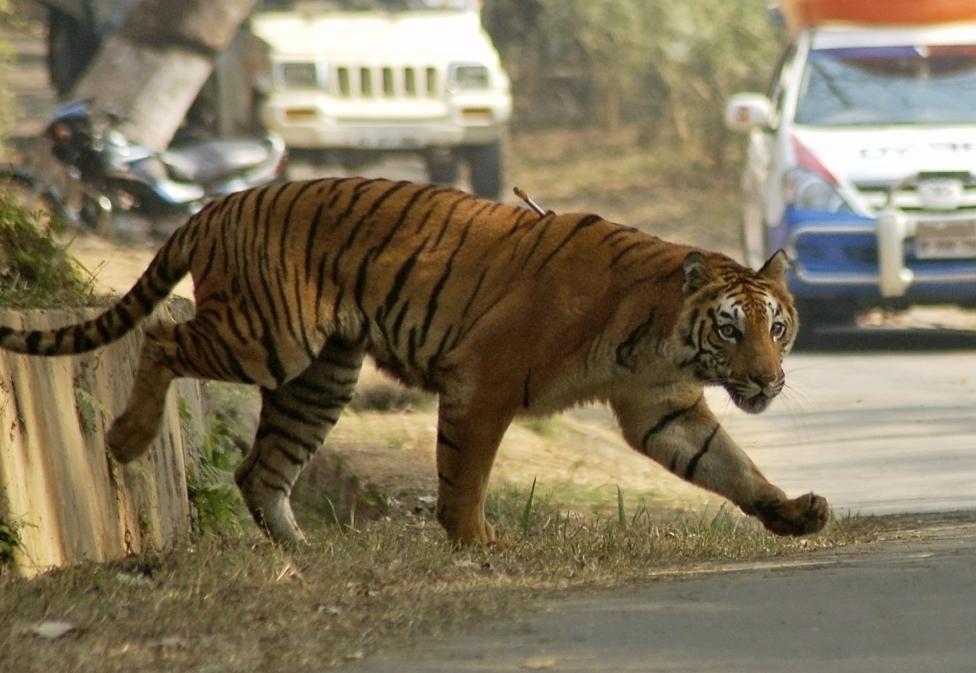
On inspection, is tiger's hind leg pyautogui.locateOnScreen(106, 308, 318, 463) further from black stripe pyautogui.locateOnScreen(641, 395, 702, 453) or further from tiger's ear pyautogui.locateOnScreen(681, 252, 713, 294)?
tiger's ear pyautogui.locateOnScreen(681, 252, 713, 294)

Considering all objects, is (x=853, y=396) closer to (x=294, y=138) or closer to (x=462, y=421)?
(x=462, y=421)

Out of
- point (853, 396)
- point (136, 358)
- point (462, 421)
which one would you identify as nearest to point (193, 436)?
point (136, 358)

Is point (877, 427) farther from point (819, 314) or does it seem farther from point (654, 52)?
point (654, 52)

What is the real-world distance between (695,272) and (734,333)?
0.23 metres

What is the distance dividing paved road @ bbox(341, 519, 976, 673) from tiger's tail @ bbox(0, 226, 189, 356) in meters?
1.86

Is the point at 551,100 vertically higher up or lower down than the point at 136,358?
lower down

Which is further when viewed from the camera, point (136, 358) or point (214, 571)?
point (136, 358)

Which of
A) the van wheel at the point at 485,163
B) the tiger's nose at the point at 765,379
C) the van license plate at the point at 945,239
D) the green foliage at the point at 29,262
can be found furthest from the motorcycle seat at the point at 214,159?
the tiger's nose at the point at 765,379

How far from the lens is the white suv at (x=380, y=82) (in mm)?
20812

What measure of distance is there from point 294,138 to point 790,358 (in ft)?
24.7

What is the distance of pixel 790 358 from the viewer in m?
14.7

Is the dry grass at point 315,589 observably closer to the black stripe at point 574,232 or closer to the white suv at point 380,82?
the black stripe at point 574,232

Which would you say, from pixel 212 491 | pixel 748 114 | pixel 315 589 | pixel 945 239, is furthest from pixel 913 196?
pixel 315 589

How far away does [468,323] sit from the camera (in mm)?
7305
